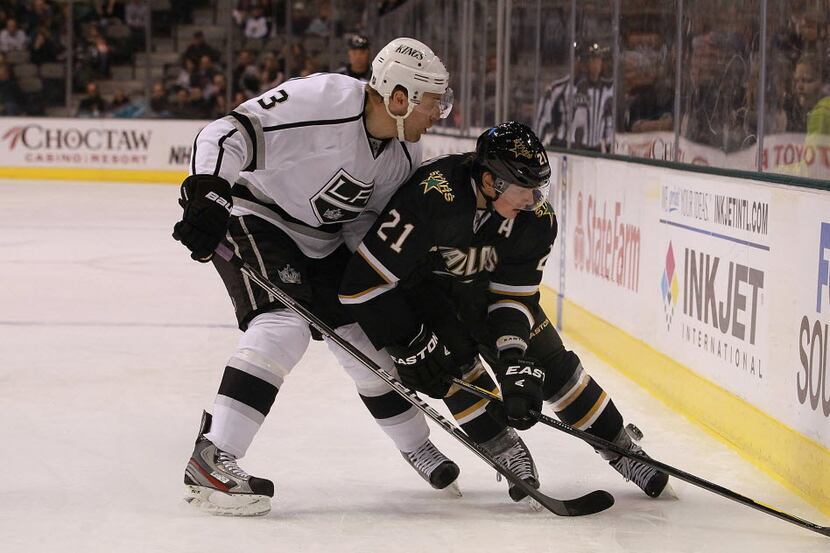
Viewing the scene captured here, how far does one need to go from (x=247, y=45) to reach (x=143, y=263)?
843cm

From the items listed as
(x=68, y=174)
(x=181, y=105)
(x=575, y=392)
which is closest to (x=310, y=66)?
(x=181, y=105)

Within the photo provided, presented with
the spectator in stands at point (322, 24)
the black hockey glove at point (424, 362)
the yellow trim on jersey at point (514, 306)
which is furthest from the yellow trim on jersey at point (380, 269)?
the spectator in stands at point (322, 24)

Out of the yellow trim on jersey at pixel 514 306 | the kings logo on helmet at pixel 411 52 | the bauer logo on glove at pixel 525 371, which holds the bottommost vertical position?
the bauer logo on glove at pixel 525 371

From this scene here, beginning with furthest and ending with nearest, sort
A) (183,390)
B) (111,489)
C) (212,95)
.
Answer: (212,95) < (183,390) < (111,489)

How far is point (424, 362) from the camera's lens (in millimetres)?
2807

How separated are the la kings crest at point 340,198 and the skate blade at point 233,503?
65 cm

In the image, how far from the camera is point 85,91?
49.2 ft

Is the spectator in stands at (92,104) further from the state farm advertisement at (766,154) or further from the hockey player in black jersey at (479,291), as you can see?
the hockey player in black jersey at (479,291)

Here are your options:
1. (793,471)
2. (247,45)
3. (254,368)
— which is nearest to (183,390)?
(254,368)

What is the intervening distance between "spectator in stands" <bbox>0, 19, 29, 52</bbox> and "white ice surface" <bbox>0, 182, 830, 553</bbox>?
10711 mm

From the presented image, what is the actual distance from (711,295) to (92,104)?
38.6ft

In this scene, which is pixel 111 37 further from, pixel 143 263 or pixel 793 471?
pixel 793 471

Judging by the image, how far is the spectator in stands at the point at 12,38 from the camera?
50.9 feet

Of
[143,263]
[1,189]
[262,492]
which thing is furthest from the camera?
[1,189]
